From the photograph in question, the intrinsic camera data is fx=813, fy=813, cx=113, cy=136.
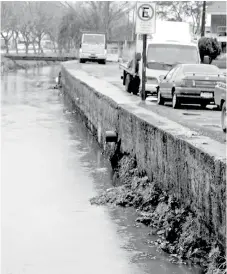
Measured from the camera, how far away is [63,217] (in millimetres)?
12516

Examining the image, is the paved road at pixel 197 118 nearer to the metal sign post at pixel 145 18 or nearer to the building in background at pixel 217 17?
the metal sign post at pixel 145 18

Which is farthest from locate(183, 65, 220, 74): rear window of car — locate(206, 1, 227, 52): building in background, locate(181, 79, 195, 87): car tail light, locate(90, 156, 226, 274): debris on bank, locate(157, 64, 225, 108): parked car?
locate(206, 1, 227, 52): building in background

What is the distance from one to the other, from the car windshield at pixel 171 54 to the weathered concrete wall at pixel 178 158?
268 inches

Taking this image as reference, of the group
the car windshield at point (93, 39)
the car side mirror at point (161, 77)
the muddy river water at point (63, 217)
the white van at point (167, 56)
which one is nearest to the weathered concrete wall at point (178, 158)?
the muddy river water at point (63, 217)

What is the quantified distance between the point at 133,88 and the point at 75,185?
10419 millimetres

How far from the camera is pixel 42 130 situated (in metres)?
24.1

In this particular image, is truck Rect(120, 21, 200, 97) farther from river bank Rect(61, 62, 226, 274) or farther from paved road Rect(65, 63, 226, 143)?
river bank Rect(61, 62, 226, 274)

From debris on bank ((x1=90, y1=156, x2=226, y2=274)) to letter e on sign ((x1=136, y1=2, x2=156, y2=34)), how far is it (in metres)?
5.17

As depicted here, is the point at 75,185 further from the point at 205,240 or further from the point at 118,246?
the point at 205,240

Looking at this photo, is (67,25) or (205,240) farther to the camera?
(67,25)

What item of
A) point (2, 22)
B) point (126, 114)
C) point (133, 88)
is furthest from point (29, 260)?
point (2, 22)

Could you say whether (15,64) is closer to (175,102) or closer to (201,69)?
(201,69)

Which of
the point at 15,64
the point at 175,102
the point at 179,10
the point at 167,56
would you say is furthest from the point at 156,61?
the point at 179,10

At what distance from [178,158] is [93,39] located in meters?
49.9
